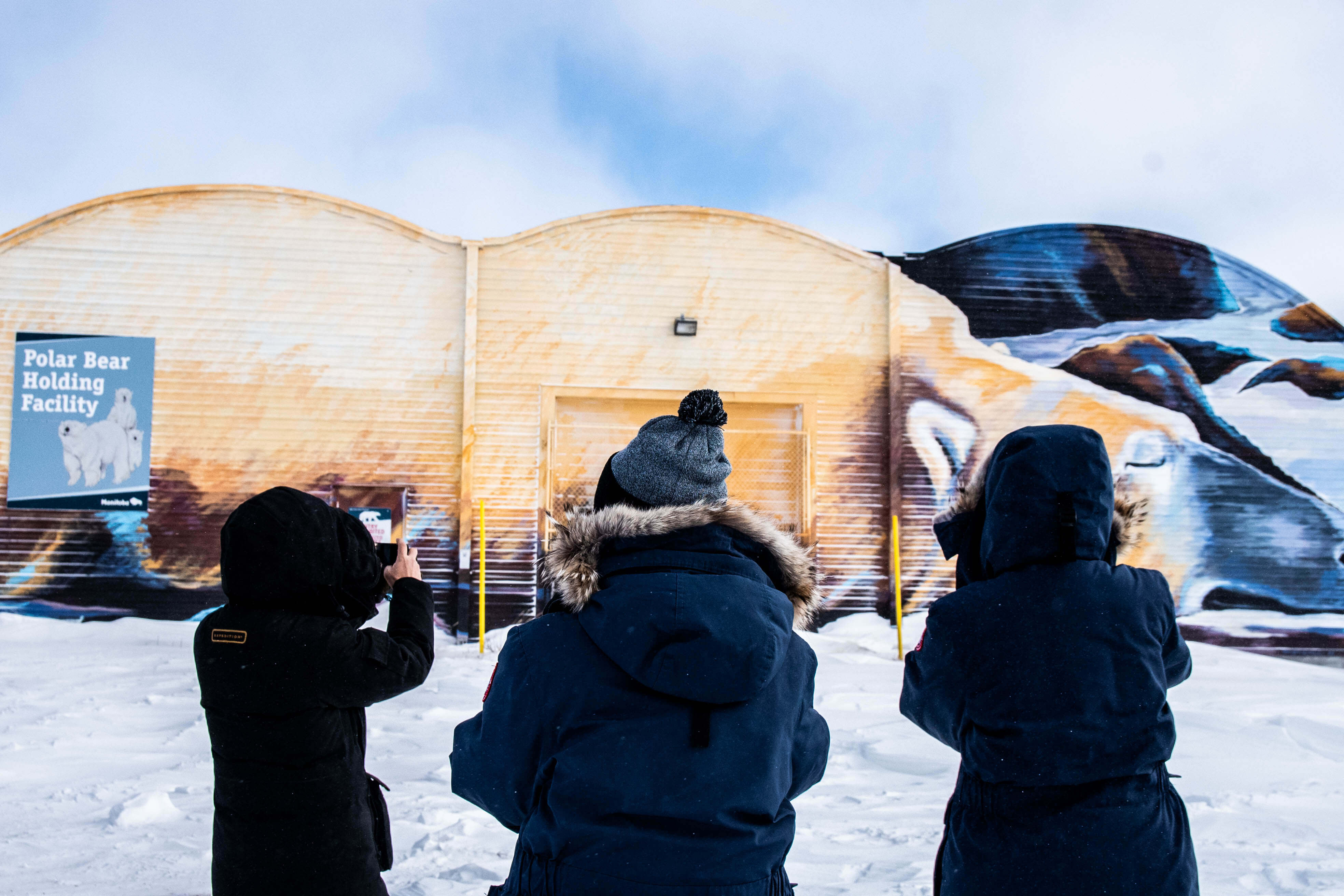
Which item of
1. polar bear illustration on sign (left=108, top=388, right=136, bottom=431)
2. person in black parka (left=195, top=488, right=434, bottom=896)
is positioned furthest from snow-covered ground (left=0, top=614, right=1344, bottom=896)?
polar bear illustration on sign (left=108, top=388, right=136, bottom=431)

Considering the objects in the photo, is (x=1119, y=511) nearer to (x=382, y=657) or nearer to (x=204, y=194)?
(x=382, y=657)

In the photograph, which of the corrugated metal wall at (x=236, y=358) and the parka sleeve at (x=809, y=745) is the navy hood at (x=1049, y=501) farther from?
the corrugated metal wall at (x=236, y=358)

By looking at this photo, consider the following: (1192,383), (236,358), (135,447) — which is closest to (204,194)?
(236,358)

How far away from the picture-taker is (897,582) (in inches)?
350

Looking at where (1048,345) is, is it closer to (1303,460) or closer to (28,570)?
(1303,460)

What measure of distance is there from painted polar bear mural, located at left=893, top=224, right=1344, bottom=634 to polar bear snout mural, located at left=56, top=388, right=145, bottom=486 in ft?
→ 29.0

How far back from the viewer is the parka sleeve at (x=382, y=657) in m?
1.90

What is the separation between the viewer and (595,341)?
1003cm

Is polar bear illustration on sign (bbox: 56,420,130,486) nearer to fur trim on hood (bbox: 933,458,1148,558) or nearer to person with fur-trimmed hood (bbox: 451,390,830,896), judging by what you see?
person with fur-trimmed hood (bbox: 451,390,830,896)

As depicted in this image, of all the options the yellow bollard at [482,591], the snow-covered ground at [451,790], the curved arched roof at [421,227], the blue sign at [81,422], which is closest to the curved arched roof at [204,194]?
the curved arched roof at [421,227]

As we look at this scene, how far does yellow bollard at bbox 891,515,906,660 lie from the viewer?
352 inches

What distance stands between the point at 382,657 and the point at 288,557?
31 cm

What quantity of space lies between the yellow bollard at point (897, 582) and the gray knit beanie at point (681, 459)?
7.34 meters

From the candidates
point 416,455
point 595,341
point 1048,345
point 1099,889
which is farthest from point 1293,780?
point 416,455
